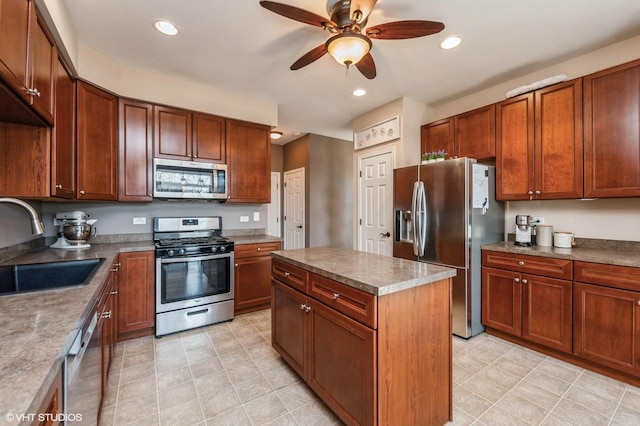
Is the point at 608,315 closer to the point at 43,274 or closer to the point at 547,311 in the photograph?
the point at 547,311

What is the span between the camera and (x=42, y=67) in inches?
65.5

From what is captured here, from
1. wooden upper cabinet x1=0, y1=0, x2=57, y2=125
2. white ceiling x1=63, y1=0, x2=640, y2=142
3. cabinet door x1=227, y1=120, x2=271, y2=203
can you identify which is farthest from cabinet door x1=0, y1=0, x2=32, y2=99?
cabinet door x1=227, y1=120, x2=271, y2=203

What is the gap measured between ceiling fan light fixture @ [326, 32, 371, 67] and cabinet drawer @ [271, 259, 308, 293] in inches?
58.9

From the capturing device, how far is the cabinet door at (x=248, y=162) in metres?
3.57

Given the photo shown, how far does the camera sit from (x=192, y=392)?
77.9 inches

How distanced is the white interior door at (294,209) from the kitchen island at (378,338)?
3.70 metres

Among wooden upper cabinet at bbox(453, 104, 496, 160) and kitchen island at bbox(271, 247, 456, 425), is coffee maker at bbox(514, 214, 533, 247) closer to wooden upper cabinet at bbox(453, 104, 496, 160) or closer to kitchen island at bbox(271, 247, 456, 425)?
wooden upper cabinet at bbox(453, 104, 496, 160)

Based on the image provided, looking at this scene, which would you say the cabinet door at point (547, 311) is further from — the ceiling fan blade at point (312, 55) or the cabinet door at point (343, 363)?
the ceiling fan blade at point (312, 55)

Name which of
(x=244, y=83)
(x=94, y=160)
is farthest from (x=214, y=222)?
(x=244, y=83)

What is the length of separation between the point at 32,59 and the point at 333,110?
10.6 ft

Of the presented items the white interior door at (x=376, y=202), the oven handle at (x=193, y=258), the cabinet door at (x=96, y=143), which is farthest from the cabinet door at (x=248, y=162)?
the white interior door at (x=376, y=202)

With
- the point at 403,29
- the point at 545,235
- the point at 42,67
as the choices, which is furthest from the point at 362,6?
the point at 545,235

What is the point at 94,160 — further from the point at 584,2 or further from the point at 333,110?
the point at 584,2

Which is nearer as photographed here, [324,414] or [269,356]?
[324,414]
